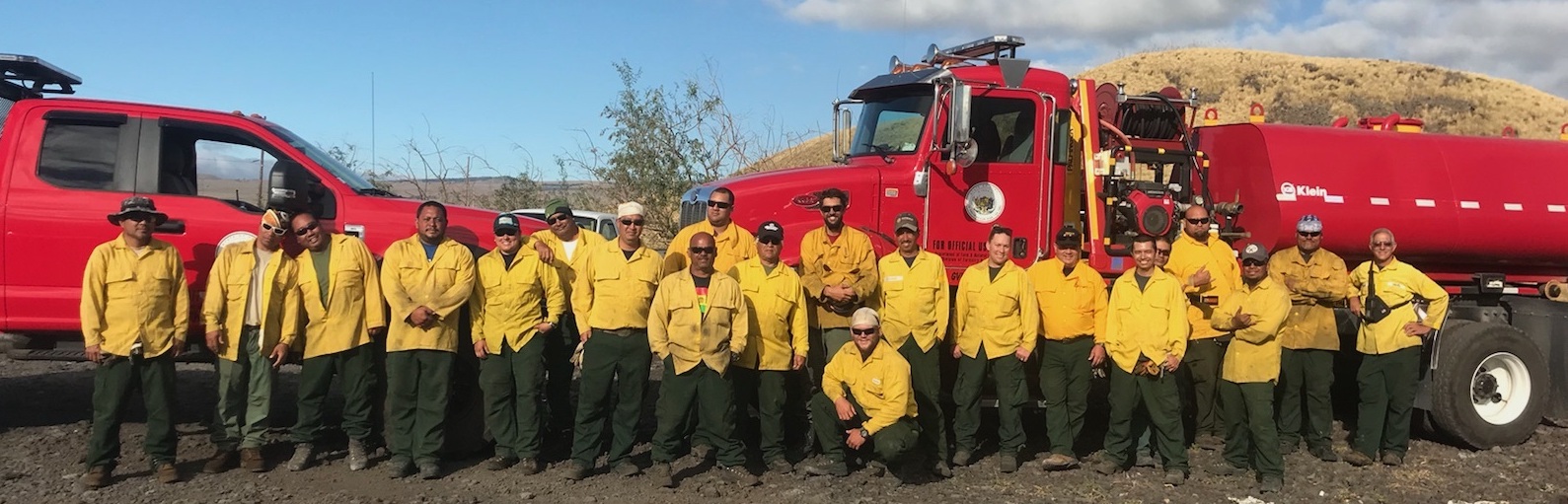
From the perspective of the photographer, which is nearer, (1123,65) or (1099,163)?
(1099,163)

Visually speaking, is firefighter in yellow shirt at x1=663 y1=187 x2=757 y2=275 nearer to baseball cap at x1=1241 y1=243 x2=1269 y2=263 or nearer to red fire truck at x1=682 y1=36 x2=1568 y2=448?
red fire truck at x1=682 y1=36 x2=1568 y2=448

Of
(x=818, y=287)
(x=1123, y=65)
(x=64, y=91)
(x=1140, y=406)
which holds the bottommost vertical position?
(x=1140, y=406)

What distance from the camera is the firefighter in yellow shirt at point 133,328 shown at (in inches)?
232

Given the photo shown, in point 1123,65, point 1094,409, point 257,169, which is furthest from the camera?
point 1123,65

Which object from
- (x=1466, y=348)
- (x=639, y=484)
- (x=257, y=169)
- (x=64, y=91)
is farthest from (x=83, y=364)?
(x=1466, y=348)

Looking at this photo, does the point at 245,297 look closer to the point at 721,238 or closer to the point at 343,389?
the point at 343,389

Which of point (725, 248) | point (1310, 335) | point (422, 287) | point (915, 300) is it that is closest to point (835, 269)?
point (915, 300)

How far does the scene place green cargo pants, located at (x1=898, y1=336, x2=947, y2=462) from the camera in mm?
6777

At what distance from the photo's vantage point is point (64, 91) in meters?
7.40

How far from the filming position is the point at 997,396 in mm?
7035

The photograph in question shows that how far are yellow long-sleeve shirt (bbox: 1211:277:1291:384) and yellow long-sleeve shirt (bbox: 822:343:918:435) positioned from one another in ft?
7.06

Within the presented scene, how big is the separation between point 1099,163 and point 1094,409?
2.50 meters

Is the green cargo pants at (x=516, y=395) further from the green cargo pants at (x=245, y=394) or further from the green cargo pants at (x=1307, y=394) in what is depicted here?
the green cargo pants at (x=1307, y=394)

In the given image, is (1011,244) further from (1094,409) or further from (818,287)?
(1094,409)
